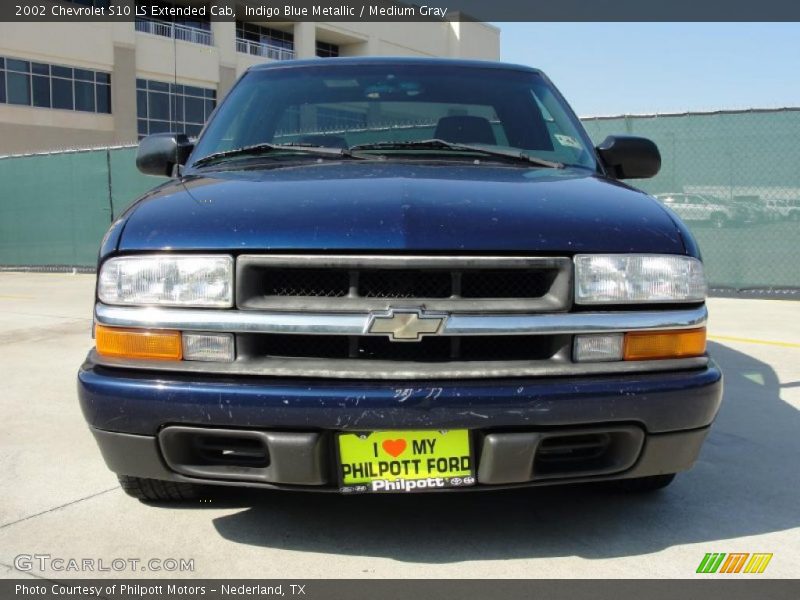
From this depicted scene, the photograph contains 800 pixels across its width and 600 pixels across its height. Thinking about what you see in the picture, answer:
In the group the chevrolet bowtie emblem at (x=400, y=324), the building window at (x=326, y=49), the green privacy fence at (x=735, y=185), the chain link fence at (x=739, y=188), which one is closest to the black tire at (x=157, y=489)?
the chevrolet bowtie emblem at (x=400, y=324)

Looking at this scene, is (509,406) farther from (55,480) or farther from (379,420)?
(55,480)

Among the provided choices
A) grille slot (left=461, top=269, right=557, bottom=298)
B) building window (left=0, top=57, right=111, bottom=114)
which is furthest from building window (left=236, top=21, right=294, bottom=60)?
grille slot (left=461, top=269, right=557, bottom=298)

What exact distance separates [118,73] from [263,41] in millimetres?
11859

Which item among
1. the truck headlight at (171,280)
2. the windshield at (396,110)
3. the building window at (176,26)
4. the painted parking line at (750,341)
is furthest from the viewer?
the building window at (176,26)

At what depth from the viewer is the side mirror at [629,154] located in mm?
3729

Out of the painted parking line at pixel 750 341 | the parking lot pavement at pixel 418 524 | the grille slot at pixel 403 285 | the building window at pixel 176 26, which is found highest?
the building window at pixel 176 26

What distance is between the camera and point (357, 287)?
7.82 feet

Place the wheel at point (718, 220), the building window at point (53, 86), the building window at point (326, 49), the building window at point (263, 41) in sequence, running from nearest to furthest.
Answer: the wheel at point (718, 220) < the building window at point (53, 86) < the building window at point (263, 41) < the building window at point (326, 49)

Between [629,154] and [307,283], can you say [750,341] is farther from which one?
[307,283]

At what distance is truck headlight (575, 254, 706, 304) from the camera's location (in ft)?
8.01

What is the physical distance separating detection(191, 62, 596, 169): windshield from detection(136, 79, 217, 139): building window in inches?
1314

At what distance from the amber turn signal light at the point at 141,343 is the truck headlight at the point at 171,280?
3.5 inches

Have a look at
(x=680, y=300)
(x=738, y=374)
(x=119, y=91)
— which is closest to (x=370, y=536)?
(x=680, y=300)

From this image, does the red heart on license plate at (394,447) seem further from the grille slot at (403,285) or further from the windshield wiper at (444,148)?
the windshield wiper at (444,148)
